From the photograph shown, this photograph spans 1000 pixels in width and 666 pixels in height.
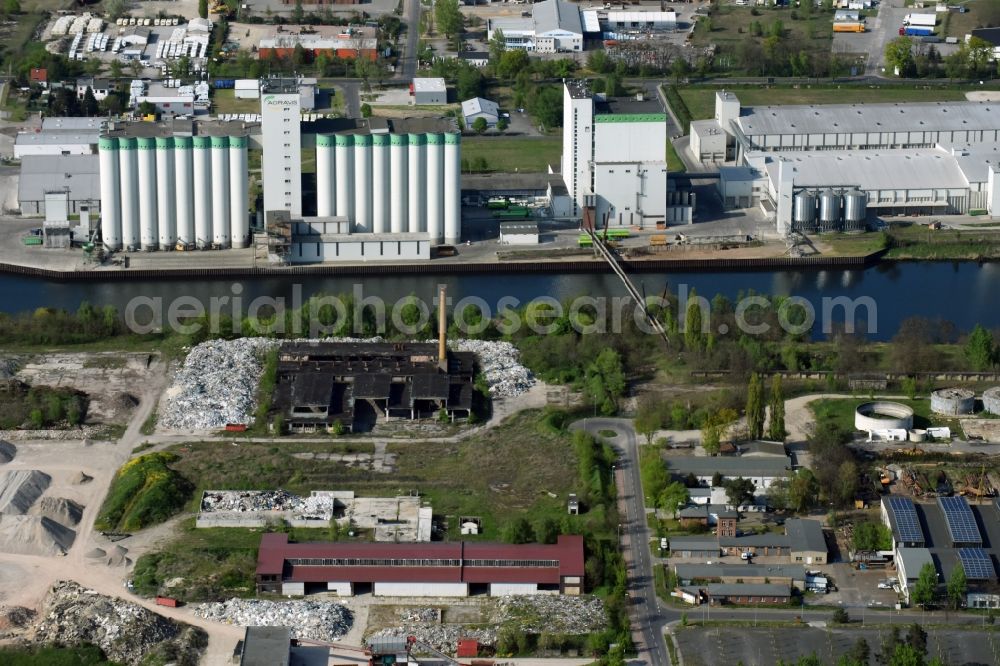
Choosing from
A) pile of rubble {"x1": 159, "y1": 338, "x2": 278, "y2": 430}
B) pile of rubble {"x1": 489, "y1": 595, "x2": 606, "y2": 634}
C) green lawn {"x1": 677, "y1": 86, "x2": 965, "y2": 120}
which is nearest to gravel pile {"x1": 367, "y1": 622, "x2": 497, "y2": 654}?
pile of rubble {"x1": 489, "y1": 595, "x2": 606, "y2": 634}

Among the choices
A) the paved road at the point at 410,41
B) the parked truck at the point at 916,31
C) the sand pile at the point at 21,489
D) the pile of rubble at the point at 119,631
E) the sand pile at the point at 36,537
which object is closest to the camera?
the pile of rubble at the point at 119,631

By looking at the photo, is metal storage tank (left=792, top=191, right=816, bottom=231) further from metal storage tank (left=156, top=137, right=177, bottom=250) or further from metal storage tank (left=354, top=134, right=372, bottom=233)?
metal storage tank (left=156, top=137, right=177, bottom=250)

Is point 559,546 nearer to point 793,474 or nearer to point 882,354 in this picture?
point 793,474

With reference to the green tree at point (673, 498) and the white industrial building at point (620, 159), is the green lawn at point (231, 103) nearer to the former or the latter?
the white industrial building at point (620, 159)

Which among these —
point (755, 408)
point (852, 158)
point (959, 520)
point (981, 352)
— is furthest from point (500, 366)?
point (852, 158)

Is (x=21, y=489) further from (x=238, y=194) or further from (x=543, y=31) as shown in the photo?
(x=543, y=31)

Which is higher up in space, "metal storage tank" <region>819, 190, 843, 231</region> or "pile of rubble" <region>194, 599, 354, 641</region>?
"metal storage tank" <region>819, 190, 843, 231</region>

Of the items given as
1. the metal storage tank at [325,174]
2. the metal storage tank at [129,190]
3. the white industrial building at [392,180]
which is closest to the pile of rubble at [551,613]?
the white industrial building at [392,180]
